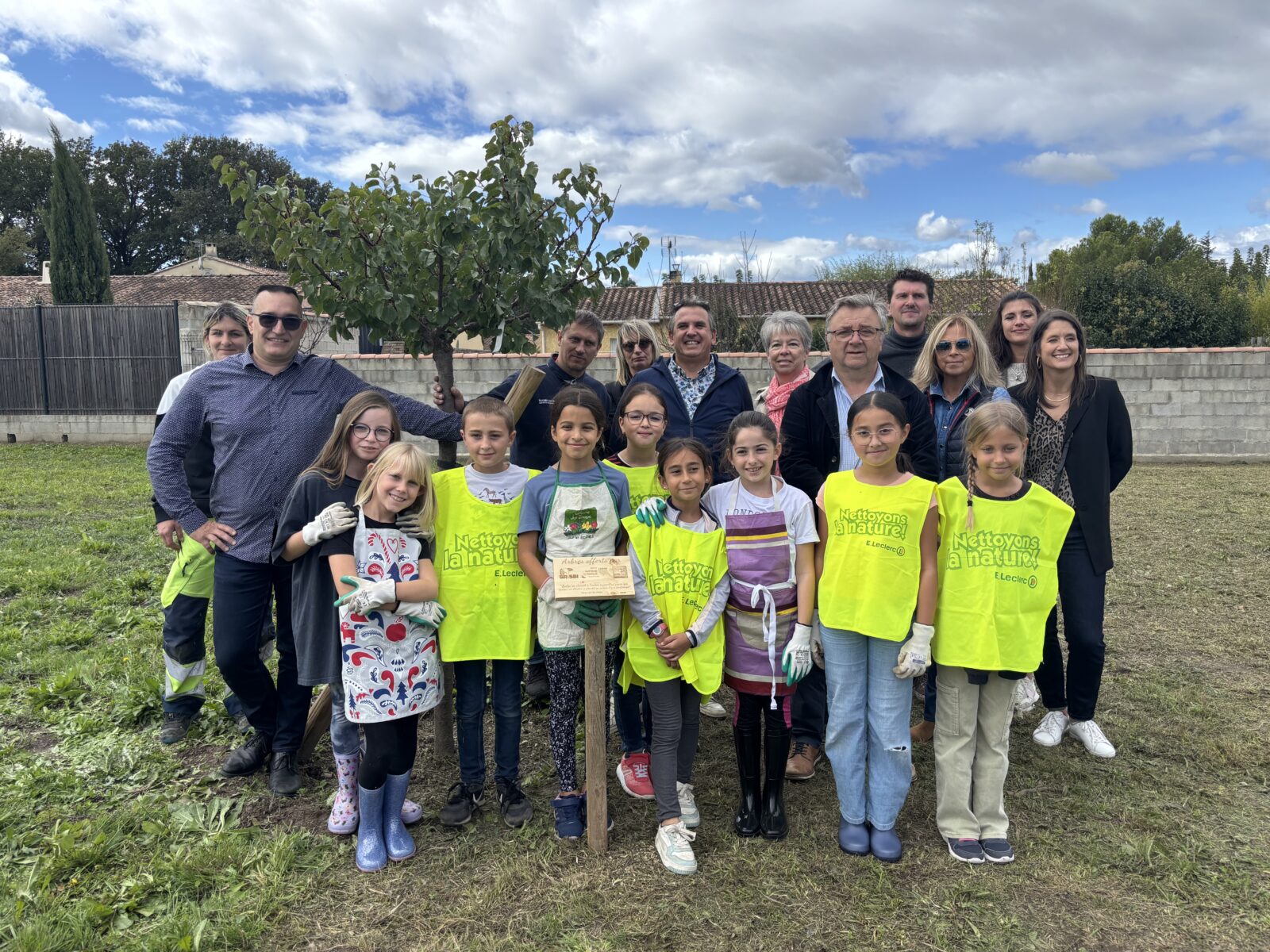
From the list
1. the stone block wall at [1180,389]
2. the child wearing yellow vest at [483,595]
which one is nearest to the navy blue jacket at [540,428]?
the child wearing yellow vest at [483,595]

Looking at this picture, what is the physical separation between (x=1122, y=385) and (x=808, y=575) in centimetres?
1278

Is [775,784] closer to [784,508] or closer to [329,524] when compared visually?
[784,508]

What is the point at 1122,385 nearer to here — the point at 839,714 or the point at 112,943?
the point at 839,714

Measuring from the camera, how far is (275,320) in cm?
351

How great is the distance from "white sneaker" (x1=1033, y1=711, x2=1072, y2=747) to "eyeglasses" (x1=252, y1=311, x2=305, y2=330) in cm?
417

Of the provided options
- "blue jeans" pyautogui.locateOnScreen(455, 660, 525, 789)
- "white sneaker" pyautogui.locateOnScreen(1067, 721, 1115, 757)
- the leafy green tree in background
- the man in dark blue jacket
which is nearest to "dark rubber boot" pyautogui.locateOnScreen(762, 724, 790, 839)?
"blue jeans" pyautogui.locateOnScreen(455, 660, 525, 789)

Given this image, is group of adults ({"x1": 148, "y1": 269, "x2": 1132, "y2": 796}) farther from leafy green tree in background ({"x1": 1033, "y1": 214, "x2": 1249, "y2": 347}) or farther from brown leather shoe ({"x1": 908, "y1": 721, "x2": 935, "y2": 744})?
leafy green tree in background ({"x1": 1033, "y1": 214, "x2": 1249, "y2": 347})

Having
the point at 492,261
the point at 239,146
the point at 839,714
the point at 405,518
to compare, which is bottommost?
the point at 839,714

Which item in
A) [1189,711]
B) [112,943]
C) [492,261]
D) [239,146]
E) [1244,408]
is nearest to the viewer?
[112,943]

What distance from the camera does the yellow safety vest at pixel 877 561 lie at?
9.96 ft

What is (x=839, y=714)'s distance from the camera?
10.4 feet

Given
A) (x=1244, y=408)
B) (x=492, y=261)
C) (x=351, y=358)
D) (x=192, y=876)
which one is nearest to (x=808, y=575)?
(x=492, y=261)

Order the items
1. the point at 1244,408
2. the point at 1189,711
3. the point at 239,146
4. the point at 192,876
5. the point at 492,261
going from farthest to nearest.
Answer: the point at 239,146 → the point at 1244,408 → the point at 1189,711 → the point at 492,261 → the point at 192,876

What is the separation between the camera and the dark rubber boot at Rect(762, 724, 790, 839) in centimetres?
322
